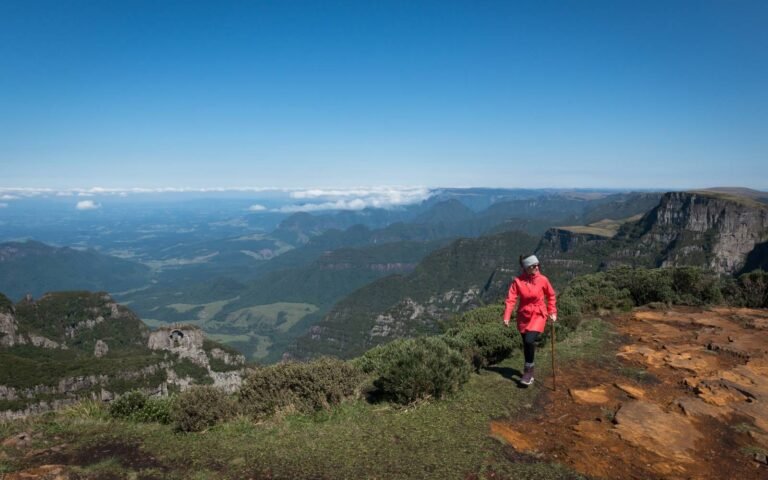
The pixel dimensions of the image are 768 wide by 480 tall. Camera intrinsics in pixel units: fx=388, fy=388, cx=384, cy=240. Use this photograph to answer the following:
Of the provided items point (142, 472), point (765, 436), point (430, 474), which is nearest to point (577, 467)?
point (430, 474)

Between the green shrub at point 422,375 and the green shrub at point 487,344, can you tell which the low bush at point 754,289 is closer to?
the green shrub at point 487,344

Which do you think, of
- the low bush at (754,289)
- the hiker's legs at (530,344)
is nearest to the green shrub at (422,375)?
the hiker's legs at (530,344)

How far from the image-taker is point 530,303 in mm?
9078

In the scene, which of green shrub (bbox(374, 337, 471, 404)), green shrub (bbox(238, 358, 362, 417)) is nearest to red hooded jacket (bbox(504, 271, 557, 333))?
green shrub (bbox(374, 337, 471, 404))

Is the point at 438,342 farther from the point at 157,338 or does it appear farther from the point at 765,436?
the point at 157,338

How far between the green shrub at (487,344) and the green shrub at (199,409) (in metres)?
5.95

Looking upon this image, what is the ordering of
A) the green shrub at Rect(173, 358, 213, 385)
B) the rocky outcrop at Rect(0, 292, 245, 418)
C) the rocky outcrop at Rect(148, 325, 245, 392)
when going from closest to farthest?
1. the rocky outcrop at Rect(0, 292, 245, 418)
2. the green shrub at Rect(173, 358, 213, 385)
3. the rocky outcrop at Rect(148, 325, 245, 392)

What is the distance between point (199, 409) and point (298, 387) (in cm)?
205

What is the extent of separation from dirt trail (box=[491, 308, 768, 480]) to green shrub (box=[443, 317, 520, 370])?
1590 mm

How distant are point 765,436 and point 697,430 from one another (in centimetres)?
97

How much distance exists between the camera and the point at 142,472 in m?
6.11

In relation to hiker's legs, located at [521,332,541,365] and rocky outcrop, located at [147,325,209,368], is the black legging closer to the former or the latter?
hiker's legs, located at [521,332,541,365]

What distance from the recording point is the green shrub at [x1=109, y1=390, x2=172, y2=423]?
28.9 feet

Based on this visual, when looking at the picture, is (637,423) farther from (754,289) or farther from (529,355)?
(754,289)
